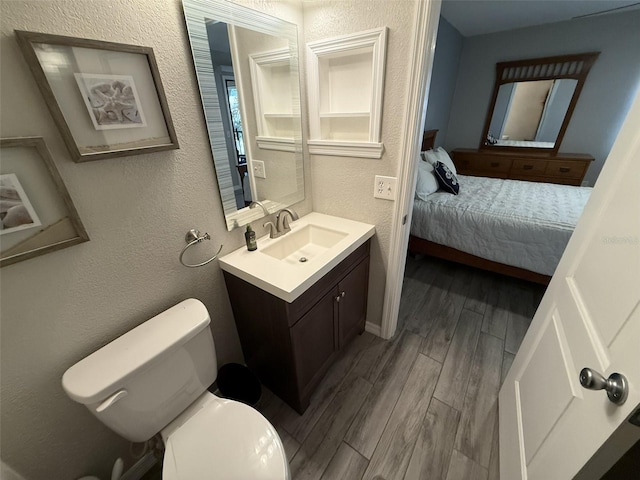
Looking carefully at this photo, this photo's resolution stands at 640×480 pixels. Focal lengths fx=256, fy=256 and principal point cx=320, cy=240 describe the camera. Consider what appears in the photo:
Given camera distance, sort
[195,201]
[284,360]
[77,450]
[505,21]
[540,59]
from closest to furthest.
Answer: [77,450] < [195,201] < [284,360] < [505,21] < [540,59]

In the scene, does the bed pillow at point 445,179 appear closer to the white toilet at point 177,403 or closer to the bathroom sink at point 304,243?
the bathroom sink at point 304,243

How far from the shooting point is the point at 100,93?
0.73 m

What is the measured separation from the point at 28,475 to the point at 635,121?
2.12m

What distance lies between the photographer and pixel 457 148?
4258mm

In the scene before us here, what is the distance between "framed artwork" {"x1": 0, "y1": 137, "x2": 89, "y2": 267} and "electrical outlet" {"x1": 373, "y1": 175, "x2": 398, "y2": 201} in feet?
3.98

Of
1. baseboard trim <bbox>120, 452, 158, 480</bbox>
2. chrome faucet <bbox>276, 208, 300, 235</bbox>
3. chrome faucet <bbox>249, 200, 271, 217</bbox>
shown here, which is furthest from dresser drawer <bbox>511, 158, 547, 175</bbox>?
baseboard trim <bbox>120, 452, 158, 480</bbox>

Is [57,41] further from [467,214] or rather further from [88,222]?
[467,214]

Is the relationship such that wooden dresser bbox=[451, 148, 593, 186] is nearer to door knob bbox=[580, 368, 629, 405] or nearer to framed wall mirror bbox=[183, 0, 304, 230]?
framed wall mirror bbox=[183, 0, 304, 230]

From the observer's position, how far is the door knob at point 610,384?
52 centimetres

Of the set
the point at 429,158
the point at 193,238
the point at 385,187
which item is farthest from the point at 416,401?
the point at 429,158

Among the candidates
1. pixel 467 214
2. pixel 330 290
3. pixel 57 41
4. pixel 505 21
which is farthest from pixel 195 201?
pixel 505 21

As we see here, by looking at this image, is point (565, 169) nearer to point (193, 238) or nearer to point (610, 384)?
point (610, 384)

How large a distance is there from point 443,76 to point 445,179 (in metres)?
1.75

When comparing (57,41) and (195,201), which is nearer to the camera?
(57,41)
